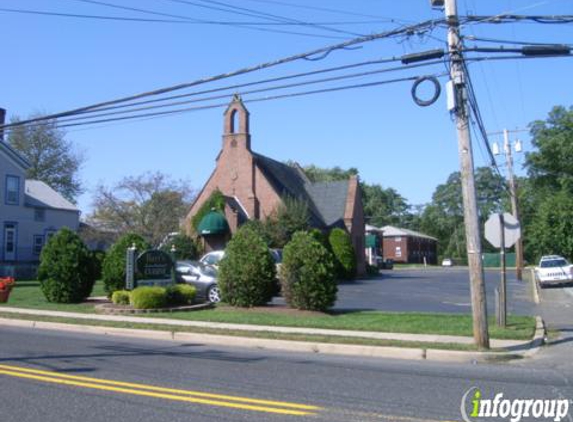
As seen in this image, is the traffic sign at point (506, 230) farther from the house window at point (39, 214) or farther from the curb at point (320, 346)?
the house window at point (39, 214)

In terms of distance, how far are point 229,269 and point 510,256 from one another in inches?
3158

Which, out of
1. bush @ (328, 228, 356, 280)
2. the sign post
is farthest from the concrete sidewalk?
bush @ (328, 228, 356, 280)

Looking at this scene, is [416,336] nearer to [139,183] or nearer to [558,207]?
[139,183]

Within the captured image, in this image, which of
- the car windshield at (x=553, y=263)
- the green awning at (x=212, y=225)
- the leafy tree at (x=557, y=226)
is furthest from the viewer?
the leafy tree at (x=557, y=226)

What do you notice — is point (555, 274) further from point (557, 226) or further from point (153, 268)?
point (153, 268)

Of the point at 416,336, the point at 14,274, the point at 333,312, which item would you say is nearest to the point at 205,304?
the point at 333,312

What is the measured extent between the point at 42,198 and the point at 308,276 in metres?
34.6

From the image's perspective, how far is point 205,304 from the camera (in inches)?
761

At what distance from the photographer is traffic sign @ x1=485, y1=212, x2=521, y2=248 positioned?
1500cm

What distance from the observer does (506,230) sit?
1507 cm

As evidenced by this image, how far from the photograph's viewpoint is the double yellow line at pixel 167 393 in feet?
22.2

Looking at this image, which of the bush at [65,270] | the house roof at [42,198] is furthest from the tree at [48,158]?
the bush at [65,270]

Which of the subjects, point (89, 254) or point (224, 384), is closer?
point (224, 384)

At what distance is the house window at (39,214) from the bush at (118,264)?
25409 mm
